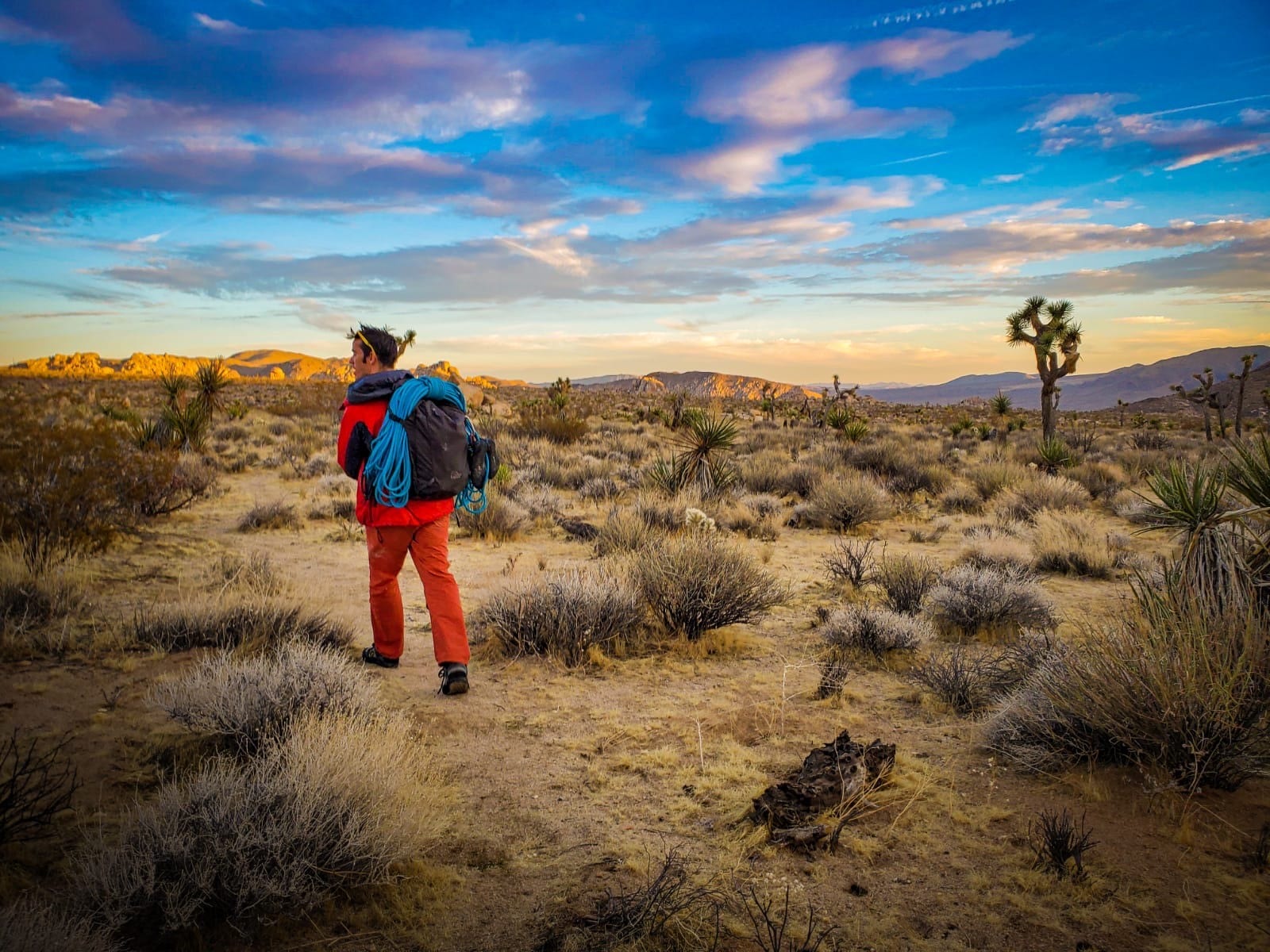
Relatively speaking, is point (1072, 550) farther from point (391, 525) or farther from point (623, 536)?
point (391, 525)

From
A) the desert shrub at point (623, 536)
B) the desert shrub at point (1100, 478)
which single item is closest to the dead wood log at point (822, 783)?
the desert shrub at point (623, 536)

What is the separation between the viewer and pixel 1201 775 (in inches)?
117

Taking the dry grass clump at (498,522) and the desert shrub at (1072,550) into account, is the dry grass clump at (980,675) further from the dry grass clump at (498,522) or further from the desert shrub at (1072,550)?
the dry grass clump at (498,522)

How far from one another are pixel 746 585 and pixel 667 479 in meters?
5.83

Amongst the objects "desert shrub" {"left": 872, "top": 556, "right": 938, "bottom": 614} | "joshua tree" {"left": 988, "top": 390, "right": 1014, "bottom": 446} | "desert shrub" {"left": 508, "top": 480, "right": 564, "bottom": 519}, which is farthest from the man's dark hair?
"joshua tree" {"left": 988, "top": 390, "right": 1014, "bottom": 446}

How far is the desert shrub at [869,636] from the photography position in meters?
5.21

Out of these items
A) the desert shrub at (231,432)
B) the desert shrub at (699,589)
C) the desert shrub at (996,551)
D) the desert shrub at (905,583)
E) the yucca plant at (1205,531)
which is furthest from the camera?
the desert shrub at (231,432)

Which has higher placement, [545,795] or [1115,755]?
[1115,755]

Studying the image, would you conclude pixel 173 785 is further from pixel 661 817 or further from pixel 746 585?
pixel 746 585

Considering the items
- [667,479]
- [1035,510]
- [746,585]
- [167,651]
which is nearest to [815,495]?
[667,479]

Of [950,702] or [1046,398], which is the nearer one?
[950,702]

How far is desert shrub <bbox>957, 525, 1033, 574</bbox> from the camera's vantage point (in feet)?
24.5

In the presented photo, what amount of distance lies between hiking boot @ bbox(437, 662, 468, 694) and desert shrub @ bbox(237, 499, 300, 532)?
6447mm

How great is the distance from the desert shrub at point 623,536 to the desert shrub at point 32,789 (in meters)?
5.18
